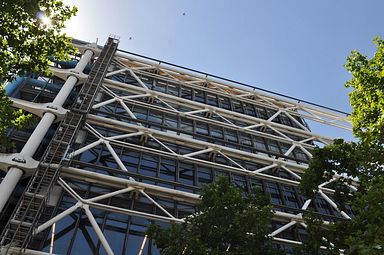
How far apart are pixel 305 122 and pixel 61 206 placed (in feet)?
75.5

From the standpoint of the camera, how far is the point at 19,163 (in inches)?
626

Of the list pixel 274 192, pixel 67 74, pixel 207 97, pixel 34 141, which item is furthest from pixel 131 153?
pixel 207 97

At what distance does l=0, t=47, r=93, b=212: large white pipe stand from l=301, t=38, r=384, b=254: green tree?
38.6 ft

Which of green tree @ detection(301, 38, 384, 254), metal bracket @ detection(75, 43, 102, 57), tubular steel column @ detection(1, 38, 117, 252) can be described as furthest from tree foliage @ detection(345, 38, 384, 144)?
metal bracket @ detection(75, 43, 102, 57)

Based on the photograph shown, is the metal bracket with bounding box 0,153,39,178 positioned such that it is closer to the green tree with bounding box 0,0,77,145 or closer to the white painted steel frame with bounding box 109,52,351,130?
the green tree with bounding box 0,0,77,145

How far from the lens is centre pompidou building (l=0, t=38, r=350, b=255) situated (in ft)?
50.5

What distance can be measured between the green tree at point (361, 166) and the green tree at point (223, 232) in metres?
2.24

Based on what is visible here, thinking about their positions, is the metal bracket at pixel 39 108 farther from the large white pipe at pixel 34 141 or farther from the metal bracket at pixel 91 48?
the metal bracket at pixel 91 48

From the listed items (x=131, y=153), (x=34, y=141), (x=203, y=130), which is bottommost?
(x=34, y=141)

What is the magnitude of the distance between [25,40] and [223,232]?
911 cm

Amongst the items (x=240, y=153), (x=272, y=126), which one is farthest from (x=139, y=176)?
(x=272, y=126)

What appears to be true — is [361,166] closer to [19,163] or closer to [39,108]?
[19,163]

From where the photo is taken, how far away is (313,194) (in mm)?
12312

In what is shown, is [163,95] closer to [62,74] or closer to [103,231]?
[62,74]
